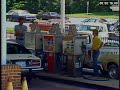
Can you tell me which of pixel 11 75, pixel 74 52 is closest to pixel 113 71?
pixel 74 52

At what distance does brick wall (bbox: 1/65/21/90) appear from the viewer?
9.53 meters

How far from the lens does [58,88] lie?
13.9 metres

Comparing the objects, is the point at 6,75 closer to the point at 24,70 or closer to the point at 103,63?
the point at 24,70

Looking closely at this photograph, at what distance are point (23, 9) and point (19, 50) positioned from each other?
45574 millimetres

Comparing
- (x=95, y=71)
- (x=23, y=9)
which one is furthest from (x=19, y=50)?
(x=23, y=9)

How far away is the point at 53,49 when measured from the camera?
1636 cm

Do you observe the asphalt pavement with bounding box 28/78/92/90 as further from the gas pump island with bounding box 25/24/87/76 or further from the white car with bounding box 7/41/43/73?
the gas pump island with bounding box 25/24/87/76

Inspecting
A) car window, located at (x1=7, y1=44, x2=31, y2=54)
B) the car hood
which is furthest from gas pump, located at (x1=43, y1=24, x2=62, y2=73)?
the car hood

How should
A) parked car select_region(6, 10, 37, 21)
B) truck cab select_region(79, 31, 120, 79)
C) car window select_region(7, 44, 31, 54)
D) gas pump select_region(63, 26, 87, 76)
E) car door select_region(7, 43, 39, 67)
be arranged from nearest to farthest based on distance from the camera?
1. car door select_region(7, 43, 39, 67)
2. car window select_region(7, 44, 31, 54)
3. truck cab select_region(79, 31, 120, 79)
4. gas pump select_region(63, 26, 87, 76)
5. parked car select_region(6, 10, 37, 21)

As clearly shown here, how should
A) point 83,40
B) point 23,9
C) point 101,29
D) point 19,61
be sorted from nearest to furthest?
point 19,61 → point 83,40 → point 101,29 → point 23,9

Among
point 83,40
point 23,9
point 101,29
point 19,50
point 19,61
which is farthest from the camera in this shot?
point 23,9

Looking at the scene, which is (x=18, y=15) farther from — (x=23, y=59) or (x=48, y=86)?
(x=23, y=59)

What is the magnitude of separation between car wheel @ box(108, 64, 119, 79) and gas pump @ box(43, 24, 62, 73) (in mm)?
2233

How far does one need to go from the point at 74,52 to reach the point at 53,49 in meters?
1.34
